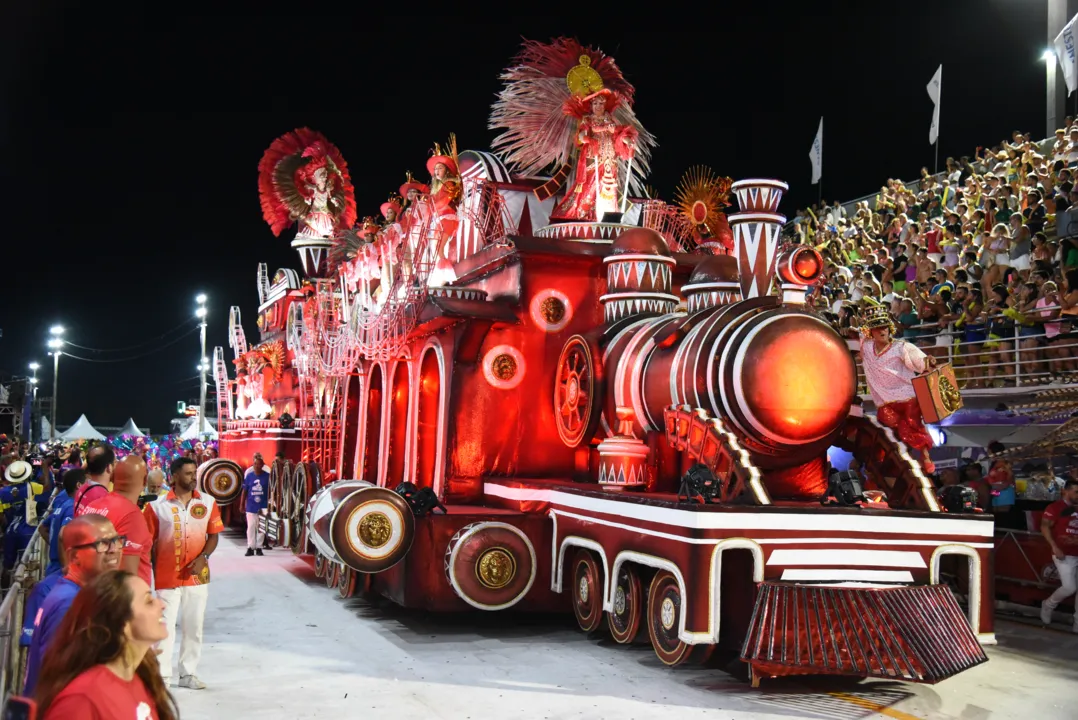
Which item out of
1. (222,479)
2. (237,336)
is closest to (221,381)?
(237,336)

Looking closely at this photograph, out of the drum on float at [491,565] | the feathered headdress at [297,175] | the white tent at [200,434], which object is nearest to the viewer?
the drum on float at [491,565]

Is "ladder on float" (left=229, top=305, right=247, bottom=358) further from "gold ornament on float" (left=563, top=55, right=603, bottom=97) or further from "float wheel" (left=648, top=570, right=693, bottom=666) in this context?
"float wheel" (left=648, top=570, right=693, bottom=666)

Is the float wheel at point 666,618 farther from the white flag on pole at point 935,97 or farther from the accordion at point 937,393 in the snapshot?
the white flag on pole at point 935,97

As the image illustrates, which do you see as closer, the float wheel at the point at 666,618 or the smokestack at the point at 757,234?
the float wheel at the point at 666,618

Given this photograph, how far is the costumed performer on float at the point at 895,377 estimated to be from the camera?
8766 mm

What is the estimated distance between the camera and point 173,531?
7.70m

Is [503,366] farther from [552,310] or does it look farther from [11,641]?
[11,641]

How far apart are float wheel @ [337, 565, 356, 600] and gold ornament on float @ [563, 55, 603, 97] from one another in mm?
6015

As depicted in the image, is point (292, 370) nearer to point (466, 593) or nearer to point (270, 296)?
point (270, 296)

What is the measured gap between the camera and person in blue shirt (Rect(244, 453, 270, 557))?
55.8 ft

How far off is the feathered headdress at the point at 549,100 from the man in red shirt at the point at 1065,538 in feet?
19.8

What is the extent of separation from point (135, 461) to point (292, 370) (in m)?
18.5

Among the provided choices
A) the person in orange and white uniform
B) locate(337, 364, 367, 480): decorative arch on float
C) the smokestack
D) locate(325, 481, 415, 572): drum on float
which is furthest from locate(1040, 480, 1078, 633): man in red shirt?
locate(337, 364, 367, 480): decorative arch on float

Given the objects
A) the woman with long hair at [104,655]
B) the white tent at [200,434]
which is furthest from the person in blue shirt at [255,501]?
the white tent at [200,434]
